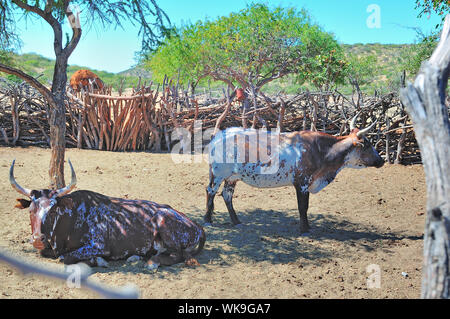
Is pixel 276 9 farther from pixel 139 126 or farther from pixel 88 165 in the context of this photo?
pixel 88 165

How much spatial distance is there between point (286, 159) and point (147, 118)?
514 cm

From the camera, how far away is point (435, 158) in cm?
246

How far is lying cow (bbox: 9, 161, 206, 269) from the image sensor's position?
13.2 ft

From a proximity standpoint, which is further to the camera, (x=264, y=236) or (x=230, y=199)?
(x=230, y=199)

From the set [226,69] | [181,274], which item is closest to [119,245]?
[181,274]

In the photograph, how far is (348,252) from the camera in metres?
4.86

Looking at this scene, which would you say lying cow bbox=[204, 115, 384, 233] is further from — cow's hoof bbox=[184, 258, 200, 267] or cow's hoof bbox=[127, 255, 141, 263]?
cow's hoof bbox=[127, 255, 141, 263]

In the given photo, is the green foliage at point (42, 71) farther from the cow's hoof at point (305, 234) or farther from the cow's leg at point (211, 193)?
the cow's hoof at point (305, 234)

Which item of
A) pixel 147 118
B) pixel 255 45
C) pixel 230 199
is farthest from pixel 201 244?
pixel 255 45

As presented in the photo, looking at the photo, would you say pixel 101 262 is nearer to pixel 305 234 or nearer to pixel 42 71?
pixel 305 234

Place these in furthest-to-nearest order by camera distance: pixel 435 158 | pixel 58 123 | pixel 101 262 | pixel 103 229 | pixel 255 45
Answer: pixel 255 45 < pixel 58 123 < pixel 103 229 < pixel 101 262 < pixel 435 158

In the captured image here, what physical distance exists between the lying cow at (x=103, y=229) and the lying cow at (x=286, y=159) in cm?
123

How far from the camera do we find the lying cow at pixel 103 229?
4.02 meters

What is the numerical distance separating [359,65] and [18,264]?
2364cm
